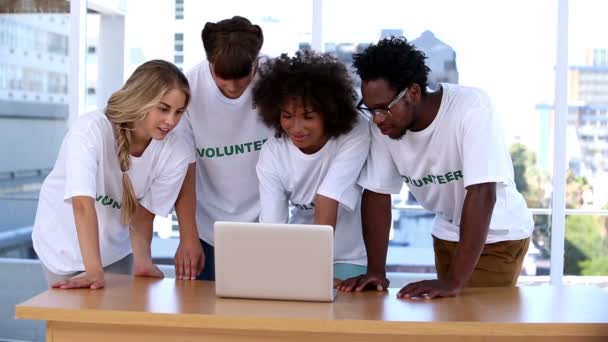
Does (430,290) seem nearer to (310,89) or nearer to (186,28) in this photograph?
(310,89)

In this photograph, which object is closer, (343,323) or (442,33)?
(343,323)

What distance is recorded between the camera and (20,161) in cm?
520

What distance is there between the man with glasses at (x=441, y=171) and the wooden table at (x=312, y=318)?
23 centimetres

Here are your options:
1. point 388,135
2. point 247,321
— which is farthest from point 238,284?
point 388,135

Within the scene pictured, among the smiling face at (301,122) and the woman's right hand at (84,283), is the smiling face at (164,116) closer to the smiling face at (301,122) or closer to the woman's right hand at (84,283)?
the smiling face at (301,122)

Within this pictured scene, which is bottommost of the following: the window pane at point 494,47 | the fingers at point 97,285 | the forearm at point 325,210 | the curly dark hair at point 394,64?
the fingers at point 97,285

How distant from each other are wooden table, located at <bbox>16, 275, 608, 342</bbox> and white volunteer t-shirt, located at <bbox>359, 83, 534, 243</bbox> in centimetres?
42

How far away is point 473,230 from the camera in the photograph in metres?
2.64

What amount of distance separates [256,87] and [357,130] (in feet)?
1.21

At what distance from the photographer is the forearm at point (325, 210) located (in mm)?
2873

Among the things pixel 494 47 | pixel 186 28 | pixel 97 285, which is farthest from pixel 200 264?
pixel 494 47

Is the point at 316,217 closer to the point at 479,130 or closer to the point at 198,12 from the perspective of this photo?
the point at 479,130

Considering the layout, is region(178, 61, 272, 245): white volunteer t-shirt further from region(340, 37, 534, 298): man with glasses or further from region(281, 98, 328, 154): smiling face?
region(340, 37, 534, 298): man with glasses

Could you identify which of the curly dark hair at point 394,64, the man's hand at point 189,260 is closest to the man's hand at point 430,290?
the curly dark hair at point 394,64
